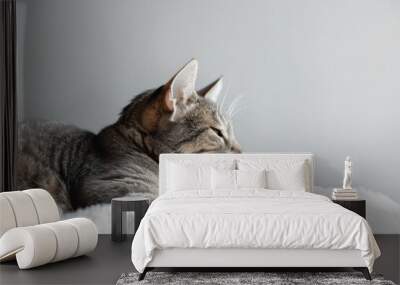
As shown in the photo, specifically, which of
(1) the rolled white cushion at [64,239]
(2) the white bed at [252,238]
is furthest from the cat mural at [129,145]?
(2) the white bed at [252,238]

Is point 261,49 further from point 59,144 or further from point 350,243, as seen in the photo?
point 350,243

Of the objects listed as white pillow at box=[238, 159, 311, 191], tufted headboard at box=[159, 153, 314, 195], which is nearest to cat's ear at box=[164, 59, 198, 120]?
Result: tufted headboard at box=[159, 153, 314, 195]

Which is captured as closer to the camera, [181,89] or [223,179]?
[223,179]

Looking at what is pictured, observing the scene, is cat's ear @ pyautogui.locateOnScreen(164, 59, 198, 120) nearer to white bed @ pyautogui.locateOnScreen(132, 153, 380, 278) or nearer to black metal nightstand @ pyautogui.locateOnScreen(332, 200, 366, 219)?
black metal nightstand @ pyautogui.locateOnScreen(332, 200, 366, 219)

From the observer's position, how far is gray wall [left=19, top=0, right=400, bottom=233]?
6.70 m

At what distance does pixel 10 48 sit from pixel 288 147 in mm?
3240

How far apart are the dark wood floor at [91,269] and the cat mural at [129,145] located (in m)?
1.16

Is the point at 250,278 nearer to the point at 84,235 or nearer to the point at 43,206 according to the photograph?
the point at 84,235

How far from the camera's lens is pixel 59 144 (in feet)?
22.6

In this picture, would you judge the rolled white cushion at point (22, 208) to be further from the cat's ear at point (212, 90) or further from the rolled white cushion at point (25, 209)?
the cat's ear at point (212, 90)

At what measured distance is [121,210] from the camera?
621 centimetres

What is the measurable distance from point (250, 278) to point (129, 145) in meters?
2.77

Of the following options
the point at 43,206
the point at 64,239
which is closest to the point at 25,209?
the point at 43,206

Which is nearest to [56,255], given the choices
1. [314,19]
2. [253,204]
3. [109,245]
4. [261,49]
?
[109,245]
